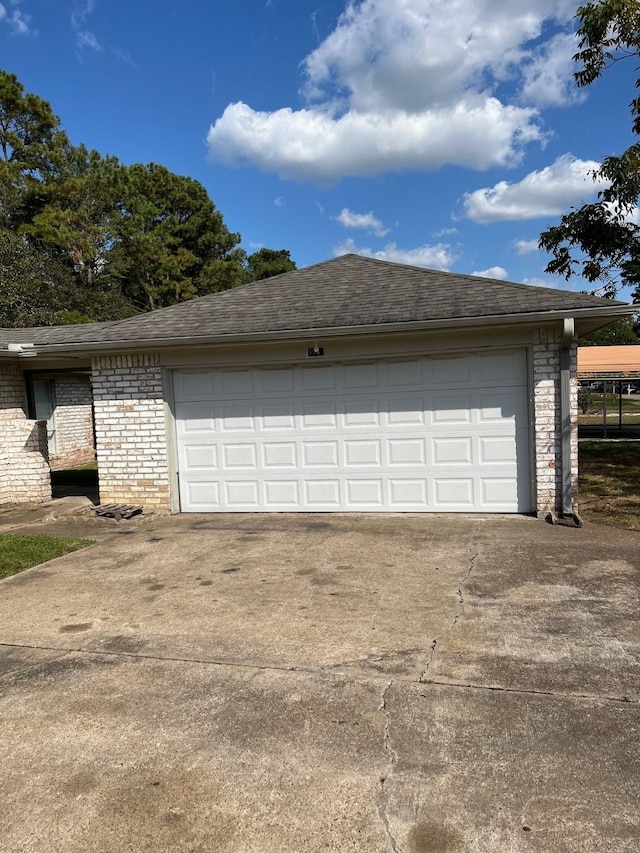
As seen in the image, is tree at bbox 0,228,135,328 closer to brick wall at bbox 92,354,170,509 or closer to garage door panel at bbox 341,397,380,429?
brick wall at bbox 92,354,170,509

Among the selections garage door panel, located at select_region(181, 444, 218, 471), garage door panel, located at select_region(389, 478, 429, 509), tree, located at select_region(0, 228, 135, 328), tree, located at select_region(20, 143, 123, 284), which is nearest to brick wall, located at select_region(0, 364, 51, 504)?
garage door panel, located at select_region(181, 444, 218, 471)

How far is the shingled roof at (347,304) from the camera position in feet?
24.7

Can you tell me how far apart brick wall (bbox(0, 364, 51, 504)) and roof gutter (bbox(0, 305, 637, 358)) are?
6.62ft

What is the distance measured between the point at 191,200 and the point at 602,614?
30881mm

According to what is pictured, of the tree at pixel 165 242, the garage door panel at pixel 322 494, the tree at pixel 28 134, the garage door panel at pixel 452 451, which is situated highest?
the tree at pixel 28 134

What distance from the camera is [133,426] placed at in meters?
9.04

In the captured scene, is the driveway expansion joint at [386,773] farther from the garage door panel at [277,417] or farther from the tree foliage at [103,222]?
the tree foliage at [103,222]

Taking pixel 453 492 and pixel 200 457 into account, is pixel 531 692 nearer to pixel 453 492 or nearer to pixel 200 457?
pixel 453 492

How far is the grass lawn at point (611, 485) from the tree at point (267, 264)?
26.8 m

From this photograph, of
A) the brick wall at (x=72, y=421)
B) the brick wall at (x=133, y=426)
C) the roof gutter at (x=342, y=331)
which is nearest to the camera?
the roof gutter at (x=342, y=331)

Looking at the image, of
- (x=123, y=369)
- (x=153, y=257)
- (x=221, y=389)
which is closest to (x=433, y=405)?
(x=221, y=389)

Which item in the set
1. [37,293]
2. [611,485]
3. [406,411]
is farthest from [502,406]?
[37,293]

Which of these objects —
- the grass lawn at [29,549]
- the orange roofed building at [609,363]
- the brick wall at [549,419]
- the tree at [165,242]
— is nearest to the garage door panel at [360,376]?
the brick wall at [549,419]

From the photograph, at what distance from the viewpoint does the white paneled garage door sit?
26.3ft
